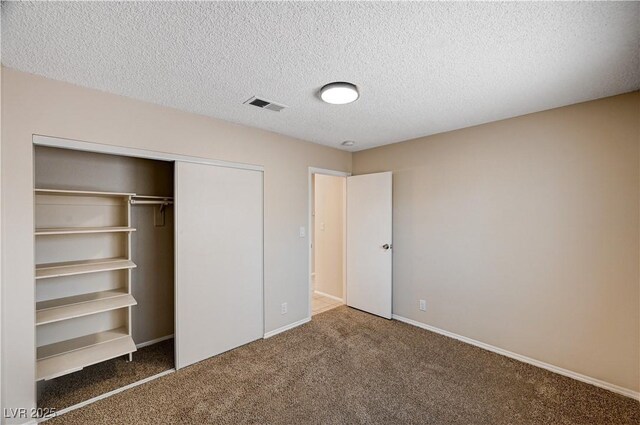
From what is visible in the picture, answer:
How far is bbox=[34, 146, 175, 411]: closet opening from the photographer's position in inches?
88.0

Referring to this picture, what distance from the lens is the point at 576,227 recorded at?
95.7 inches

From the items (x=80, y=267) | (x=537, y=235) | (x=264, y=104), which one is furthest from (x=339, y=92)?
(x=80, y=267)

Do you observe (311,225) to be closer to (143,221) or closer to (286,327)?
Result: (286,327)

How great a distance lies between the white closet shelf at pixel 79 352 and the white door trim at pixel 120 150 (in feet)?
5.26

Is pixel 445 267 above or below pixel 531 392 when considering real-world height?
above

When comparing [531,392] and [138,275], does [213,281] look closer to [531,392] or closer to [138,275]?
[138,275]

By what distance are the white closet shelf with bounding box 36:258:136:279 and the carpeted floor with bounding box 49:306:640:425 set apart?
38.7 inches

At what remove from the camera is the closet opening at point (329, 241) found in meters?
4.49

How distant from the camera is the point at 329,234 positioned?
484 centimetres

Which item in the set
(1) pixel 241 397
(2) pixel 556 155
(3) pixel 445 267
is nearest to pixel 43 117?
(1) pixel 241 397

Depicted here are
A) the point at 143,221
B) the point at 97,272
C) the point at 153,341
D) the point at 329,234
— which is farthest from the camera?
the point at 329,234

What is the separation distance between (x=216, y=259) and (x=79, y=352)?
1.25m

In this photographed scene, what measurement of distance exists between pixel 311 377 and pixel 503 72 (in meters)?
2.76

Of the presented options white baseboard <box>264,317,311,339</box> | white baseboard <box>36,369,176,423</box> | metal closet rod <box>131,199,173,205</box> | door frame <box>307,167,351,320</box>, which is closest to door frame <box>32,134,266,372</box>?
white baseboard <box>36,369,176,423</box>
